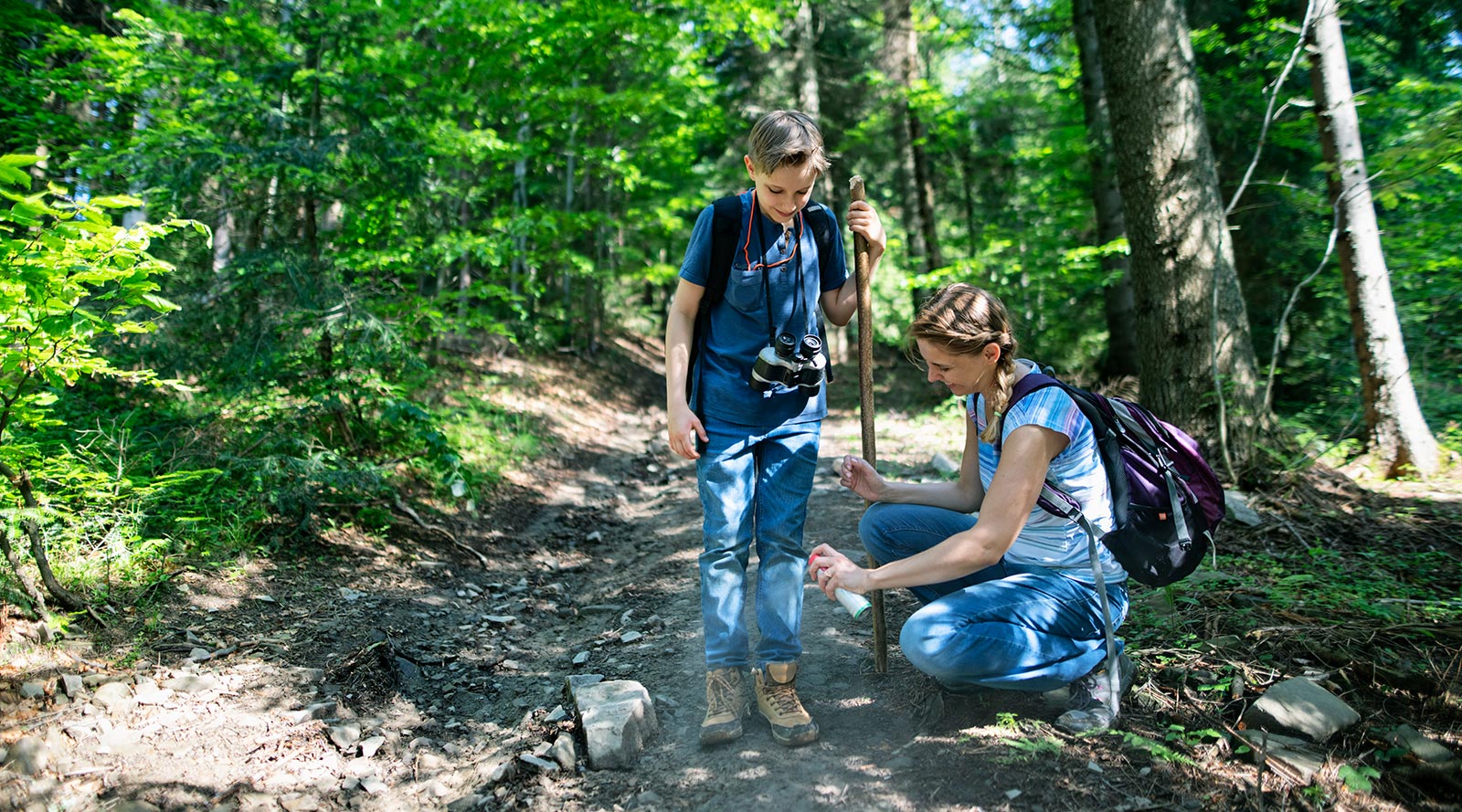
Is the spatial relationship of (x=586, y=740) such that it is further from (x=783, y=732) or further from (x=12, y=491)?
(x=12, y=491)

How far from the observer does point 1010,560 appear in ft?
9.17

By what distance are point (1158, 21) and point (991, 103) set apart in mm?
9945

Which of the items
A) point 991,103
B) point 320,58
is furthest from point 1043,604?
point 991,103

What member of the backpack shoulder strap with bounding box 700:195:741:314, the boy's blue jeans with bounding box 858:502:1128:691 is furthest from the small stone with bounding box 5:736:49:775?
the boy's blue jeans with bounding box 858:502:1128:691

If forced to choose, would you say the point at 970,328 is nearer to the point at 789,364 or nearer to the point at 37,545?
the point at 789,364

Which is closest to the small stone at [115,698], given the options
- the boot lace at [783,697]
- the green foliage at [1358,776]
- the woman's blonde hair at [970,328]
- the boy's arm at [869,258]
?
the boot lace at [783,697]

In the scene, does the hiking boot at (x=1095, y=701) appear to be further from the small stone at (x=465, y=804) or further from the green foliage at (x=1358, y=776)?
the small stone at (x=465, y=804)

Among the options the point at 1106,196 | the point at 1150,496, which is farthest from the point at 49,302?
the point at 1106,196

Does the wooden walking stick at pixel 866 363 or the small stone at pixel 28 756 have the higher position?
the wooden walking stick at pixel 866 363

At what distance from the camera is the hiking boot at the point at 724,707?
2771mm

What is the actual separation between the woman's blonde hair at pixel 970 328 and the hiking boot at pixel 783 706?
1178 millimetres

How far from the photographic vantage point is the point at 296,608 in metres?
4.09

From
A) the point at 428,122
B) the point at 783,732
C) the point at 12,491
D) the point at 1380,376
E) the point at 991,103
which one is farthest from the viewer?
the point at 991,103

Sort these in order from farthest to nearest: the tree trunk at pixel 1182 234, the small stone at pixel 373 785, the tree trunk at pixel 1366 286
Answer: the tree trunk at pixel 1366 286
the tree trunk at pixel 1182 234
the small stone at pixel 373 785
